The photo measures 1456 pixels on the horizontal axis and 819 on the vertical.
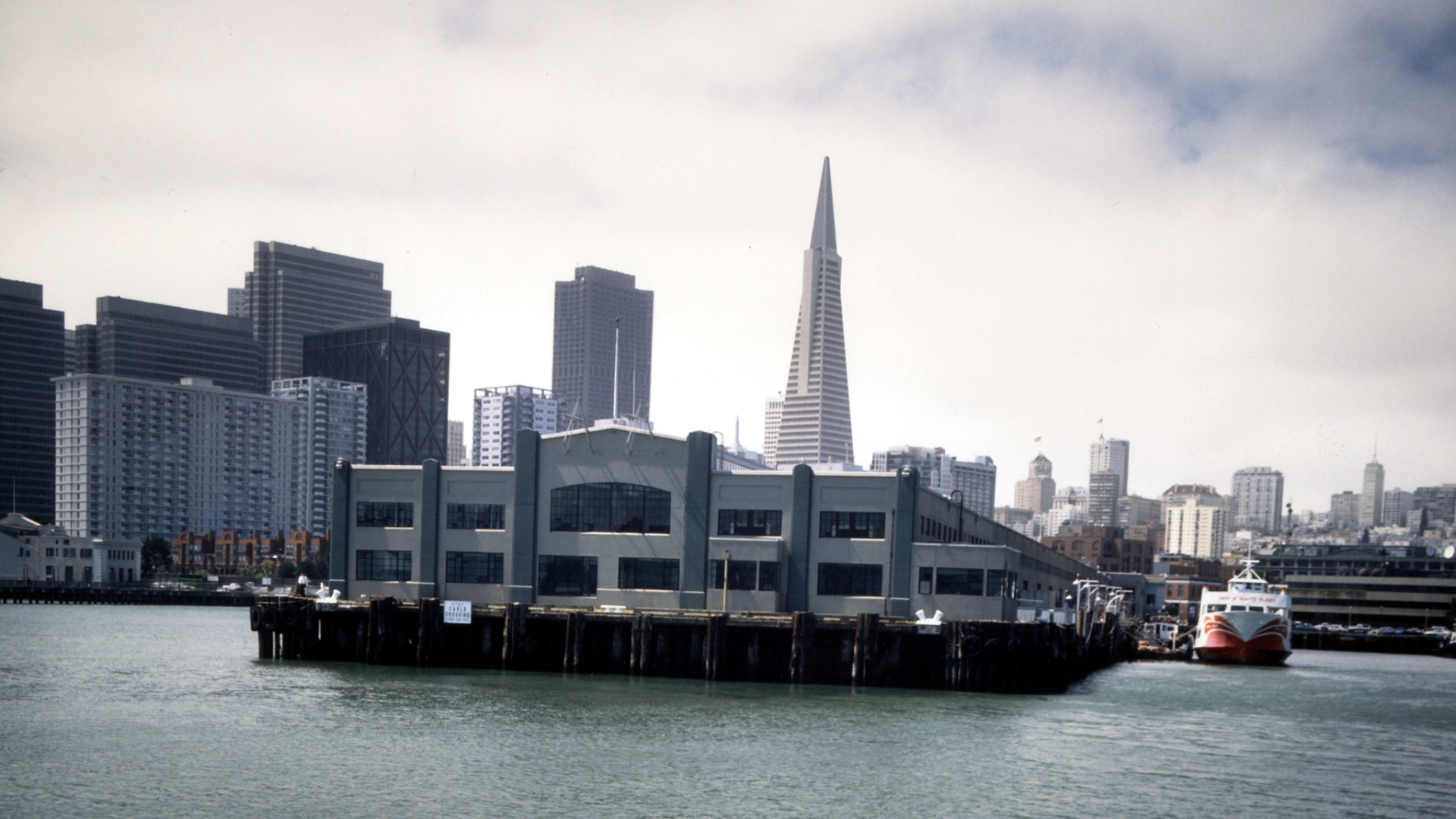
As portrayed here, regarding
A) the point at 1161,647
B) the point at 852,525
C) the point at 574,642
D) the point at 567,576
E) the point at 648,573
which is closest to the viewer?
the point at 574,642

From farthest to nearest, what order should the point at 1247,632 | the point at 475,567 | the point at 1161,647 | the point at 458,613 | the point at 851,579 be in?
the point at 1161,647
the point at 1247,632
the point at 475,567
the point at 851,579
the point at 458,613

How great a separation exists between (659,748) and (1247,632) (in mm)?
77024

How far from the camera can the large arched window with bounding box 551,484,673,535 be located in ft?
254

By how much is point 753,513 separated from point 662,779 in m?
33.7

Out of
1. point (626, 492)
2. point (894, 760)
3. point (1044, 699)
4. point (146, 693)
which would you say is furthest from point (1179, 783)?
point (146, 693)

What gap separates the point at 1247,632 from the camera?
361 ft

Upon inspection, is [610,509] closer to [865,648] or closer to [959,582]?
[865,648]

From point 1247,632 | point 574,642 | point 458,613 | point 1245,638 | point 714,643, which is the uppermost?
point 458,613

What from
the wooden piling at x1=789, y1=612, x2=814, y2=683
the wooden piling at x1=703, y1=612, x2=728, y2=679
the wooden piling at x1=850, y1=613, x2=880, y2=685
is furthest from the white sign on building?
the wooden piling at x1=850, y1=613, x2=880, y2=685

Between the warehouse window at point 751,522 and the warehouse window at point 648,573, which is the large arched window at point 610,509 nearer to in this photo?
the warehouse window at point 648,573

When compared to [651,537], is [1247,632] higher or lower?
lower

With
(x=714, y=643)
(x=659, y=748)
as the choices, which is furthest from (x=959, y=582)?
(x=659, y=748)

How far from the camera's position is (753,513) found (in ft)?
250

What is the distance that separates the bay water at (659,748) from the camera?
4078 cm
